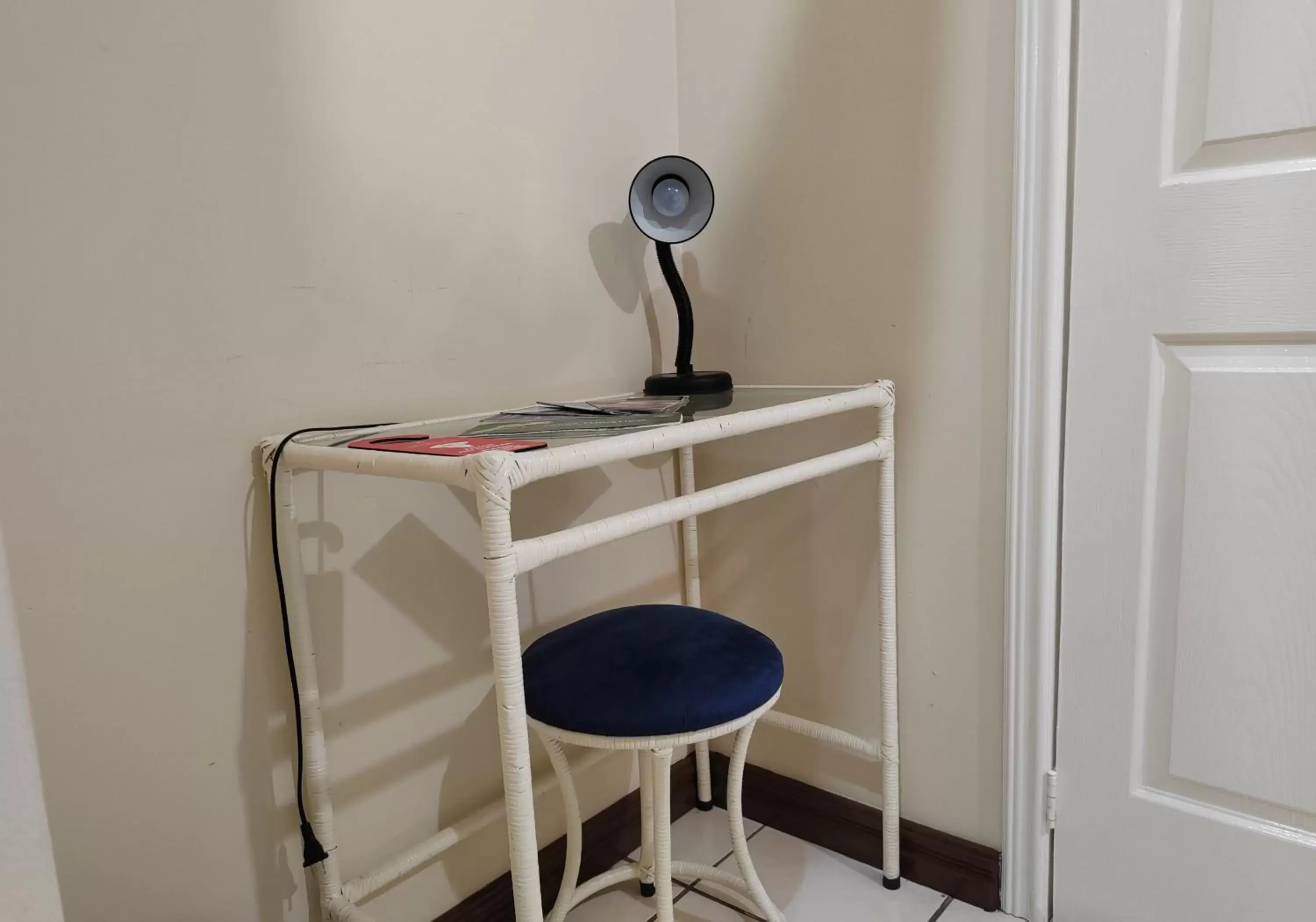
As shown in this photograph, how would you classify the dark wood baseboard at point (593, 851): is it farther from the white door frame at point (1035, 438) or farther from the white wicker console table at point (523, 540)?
the white door frame at point (1035, 438)

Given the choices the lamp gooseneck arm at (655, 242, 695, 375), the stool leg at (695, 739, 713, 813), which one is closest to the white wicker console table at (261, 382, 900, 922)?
the lamp gooseneck arm at (655, 242, 695, 375)

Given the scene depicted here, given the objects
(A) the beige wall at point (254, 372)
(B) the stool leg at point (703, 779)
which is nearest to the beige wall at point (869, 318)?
(B) the stool leg at point (703, 779)

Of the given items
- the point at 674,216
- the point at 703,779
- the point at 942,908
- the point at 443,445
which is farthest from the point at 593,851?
the point at 674,216

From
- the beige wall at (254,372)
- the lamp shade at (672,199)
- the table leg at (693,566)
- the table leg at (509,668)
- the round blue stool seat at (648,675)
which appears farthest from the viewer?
the table leg at (693,566)

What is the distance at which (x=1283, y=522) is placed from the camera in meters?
1.01

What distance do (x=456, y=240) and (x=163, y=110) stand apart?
1.22ft

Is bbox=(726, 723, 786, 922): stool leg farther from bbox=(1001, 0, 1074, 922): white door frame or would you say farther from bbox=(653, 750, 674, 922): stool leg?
bbox=(1001, 0, 1074, 922): white door frame

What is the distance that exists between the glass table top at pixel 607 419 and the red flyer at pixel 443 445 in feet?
0.07

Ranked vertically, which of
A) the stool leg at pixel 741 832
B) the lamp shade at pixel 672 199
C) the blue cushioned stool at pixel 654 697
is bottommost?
the stool leg at pixel 741 832

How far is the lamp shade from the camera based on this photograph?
1.30m

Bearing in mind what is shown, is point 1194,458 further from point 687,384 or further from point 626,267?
point 626,267

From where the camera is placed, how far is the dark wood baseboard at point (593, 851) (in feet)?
3.97

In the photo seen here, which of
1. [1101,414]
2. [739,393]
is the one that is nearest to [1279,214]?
[1101,414]

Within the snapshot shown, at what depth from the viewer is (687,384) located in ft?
4.16
